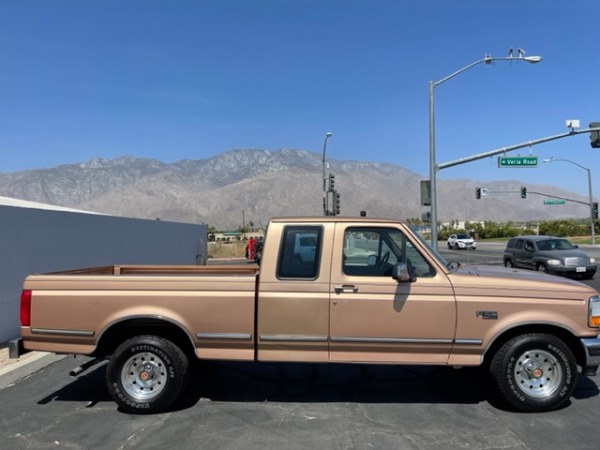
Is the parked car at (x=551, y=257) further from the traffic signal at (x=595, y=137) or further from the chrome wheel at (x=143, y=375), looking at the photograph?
the chrome wheel at (x=143, y=375)

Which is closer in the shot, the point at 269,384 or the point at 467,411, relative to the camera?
the point at 467,411

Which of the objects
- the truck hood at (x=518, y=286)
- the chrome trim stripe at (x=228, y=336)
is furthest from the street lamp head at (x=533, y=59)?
the chrome trim stripe at (x=228, y=336)

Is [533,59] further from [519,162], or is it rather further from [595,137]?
[519,162]

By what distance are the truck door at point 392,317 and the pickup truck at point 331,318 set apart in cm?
1

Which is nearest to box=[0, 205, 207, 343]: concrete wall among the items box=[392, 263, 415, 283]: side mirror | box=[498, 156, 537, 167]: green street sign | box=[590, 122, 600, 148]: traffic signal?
box=[392, 263, 415, 283]: side mirror

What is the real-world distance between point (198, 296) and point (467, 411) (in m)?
2.97

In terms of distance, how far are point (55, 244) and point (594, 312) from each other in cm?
941

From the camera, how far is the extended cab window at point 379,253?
5.08m

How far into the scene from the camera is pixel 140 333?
5.22 m

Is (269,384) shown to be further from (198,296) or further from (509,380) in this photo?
(509,380)

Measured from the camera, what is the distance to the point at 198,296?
16.4 ft

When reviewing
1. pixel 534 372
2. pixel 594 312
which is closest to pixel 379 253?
pixel 534 372

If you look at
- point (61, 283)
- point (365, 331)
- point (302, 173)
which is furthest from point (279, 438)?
point (302, 173)

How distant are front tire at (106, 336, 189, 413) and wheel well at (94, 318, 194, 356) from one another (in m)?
0.12
